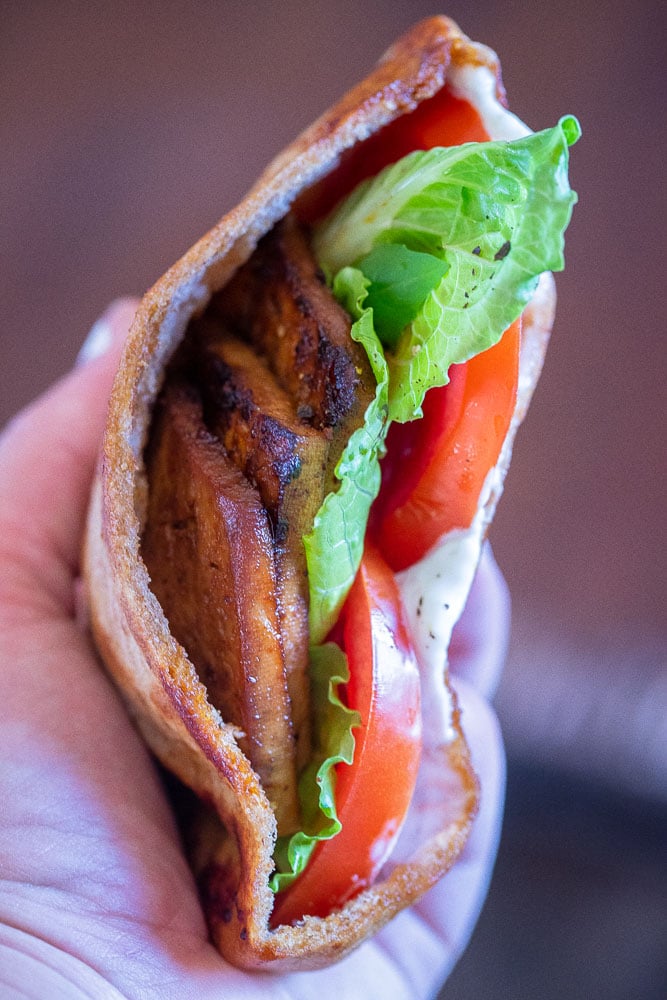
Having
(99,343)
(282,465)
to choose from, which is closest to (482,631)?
(282,465)

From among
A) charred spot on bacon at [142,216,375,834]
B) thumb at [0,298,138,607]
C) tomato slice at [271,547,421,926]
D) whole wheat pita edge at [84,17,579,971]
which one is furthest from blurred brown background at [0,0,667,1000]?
charred spot on bacon at [142,216,375,834]

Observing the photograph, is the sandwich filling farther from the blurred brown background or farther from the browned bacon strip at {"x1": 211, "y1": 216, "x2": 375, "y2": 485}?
the blurred brown background

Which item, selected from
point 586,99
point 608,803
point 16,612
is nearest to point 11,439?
point 16,612

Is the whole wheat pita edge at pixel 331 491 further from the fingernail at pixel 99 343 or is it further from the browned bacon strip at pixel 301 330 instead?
the fingernail at pixel 99 343

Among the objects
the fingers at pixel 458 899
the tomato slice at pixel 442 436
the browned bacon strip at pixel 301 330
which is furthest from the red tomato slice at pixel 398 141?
the fingers at pixel 458 899

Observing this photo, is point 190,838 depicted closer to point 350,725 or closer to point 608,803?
point 350,725

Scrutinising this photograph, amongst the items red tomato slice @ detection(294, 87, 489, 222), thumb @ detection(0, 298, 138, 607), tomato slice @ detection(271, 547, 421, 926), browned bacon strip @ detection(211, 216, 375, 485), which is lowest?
tomato slice @ detection(271, 547, 421, 926)
